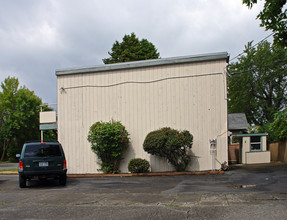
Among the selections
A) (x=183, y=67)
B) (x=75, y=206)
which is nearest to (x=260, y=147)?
(x=183, y=67)

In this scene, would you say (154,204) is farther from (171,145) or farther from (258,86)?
(258,86)

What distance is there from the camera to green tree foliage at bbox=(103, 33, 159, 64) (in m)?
41.3

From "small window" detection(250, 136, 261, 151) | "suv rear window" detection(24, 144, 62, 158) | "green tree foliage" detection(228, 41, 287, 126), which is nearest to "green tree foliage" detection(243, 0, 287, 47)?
"suv rear window" detection(24, 144, 62, 158)

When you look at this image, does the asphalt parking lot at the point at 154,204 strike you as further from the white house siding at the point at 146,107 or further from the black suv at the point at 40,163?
the white house siding at the point at 146,107

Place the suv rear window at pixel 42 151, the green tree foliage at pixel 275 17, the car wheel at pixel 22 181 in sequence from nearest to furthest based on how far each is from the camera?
1. the green tree foliage at pixel 275 17
2. the car wheel at pixel 22 181
3. the suv rear window at pixel 42 151

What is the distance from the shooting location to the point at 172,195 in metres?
8.66

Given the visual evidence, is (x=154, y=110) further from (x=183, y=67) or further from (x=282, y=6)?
(x=282, y=6)

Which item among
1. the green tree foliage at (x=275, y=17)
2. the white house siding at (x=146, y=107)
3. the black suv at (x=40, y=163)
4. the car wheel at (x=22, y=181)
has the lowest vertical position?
the car wheel at (x=22, y=181)

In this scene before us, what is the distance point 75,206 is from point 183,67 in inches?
384

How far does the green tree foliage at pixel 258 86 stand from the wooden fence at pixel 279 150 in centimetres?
2330

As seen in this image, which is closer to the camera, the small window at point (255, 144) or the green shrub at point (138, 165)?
the green shrub at point (138, 165)

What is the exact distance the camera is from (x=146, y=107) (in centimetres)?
1577

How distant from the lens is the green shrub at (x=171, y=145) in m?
14.0

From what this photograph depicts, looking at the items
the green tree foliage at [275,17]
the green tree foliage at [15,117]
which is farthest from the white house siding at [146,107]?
the green tree foliage at [15,117]
